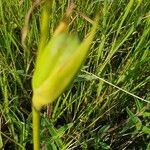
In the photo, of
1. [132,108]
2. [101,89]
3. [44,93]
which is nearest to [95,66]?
[101,89]

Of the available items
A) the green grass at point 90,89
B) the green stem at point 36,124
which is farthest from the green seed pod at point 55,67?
the green grass at point 90,89

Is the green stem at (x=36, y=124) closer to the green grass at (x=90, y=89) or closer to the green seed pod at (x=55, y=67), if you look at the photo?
the green seed pod at (x=55, y=67)

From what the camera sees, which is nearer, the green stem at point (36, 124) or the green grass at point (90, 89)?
the green stem at point (36, 124)

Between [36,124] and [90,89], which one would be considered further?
[90,89]

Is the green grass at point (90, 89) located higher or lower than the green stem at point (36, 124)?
lower

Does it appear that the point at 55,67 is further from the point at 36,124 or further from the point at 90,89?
the point at 90,89

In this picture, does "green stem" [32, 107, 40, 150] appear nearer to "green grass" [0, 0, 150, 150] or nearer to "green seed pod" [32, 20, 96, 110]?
"green seed pod" [32, 20, 96, 110]

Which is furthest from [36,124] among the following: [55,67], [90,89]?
[90,89]
